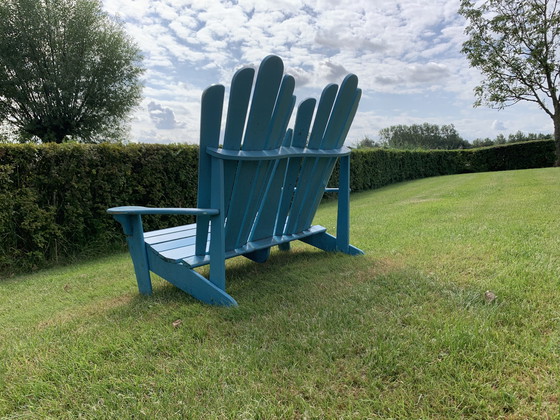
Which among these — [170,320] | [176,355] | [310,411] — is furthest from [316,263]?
[310,411]

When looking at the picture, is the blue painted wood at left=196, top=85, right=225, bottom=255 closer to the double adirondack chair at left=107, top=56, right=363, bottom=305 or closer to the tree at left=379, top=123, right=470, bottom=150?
the double adirondack chair at left=107, top=56, right=363, bottom=305

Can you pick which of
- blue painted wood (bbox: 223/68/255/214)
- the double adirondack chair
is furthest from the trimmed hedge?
blue painted wood (bbox: 223/68/255/214)

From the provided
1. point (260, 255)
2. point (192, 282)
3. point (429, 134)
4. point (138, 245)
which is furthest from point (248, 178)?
point (429, 134)

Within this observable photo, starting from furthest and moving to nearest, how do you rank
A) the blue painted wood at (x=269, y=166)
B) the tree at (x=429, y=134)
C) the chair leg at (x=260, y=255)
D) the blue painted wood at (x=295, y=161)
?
Answer: the tree at (x=429, y=134) < the chair leg at (x=260, y=255) < the blue painted wood at (x=295, y=161) < the blue painted wood at (x=269, y=166)

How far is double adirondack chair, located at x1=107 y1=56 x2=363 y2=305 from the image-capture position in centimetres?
217

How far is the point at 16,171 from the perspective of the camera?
4805 mm

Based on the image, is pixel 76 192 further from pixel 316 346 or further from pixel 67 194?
pixel 316 346

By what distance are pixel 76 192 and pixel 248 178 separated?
423 cm

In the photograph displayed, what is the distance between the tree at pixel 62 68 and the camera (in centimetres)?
1570

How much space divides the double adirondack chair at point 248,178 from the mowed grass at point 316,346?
10.2 inches

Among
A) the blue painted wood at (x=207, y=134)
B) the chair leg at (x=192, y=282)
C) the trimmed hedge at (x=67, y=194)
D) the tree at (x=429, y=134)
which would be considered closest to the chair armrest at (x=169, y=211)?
the blue painted wood at (x=207, y=134)

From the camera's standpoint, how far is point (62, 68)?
16.5 meters

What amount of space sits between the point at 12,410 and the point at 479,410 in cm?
186

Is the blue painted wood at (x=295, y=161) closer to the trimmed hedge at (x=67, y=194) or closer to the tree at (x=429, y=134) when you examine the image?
the trimmed hedge at (x=67, y=194)
